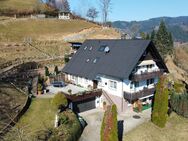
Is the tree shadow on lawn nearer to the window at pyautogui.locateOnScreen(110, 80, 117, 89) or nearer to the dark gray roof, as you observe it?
the window at pyautogui.locateOnScreen(110, 80, 117, 89)

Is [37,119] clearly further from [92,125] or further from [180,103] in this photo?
[180,103]

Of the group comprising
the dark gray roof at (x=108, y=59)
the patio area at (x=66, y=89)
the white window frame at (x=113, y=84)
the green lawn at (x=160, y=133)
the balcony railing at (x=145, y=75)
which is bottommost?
the green lawn at (x=160, y=133)

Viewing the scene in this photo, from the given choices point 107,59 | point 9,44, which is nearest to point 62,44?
point 9,44

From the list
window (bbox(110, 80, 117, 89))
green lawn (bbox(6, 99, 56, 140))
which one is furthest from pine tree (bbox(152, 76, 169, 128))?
green lawn (bbox(6, 99, 56, 140))

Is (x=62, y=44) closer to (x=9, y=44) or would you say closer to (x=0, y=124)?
(x=9, y=44)

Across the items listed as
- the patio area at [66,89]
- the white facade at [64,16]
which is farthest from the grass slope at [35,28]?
the patio area at [66,89]

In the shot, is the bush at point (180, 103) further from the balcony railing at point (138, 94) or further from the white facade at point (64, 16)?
the white facade at point (64, 16)
